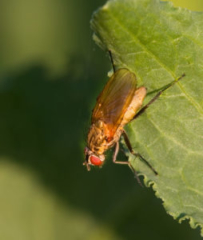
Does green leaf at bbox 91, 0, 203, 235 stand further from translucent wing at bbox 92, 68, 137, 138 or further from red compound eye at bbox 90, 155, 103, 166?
red compound eye at bbox 90, 155, 103, 166

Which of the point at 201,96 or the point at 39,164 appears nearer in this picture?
the point at 201,96

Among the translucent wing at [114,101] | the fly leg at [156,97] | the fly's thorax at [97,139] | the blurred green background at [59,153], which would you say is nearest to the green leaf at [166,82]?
the fly leg at [156,97]

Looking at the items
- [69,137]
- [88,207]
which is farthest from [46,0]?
[88,207]

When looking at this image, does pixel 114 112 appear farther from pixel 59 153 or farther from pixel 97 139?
pixel 59 153

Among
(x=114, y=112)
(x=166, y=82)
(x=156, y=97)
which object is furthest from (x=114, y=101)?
(x=166, y=82)

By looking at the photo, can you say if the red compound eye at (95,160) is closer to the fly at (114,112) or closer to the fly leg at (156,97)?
the fly at (114,112)

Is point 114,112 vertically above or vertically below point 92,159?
above

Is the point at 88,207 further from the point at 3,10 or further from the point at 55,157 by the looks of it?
the point at 3,10
